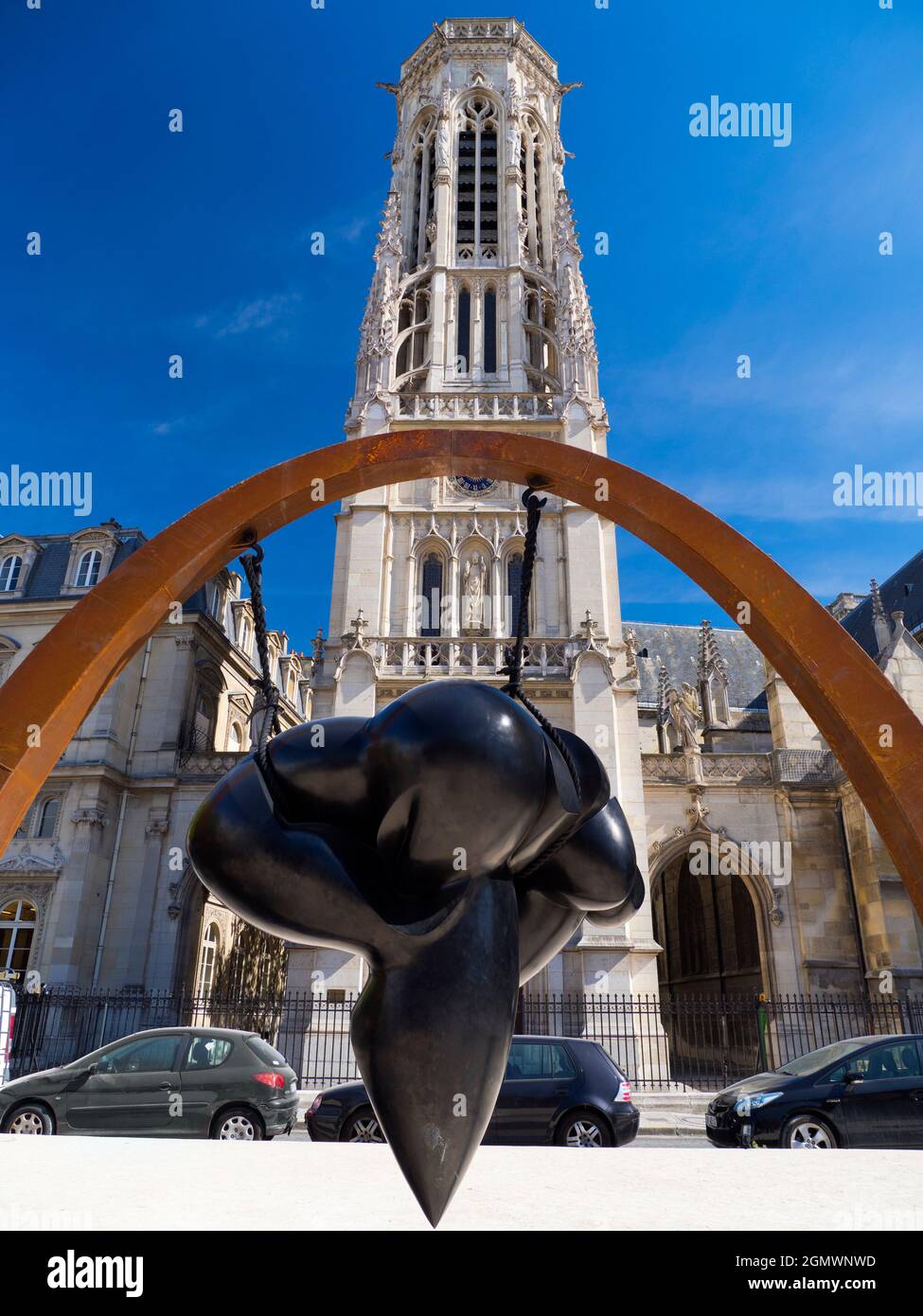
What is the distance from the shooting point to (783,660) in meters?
4.37

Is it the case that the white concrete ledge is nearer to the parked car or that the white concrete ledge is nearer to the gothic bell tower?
the parked car

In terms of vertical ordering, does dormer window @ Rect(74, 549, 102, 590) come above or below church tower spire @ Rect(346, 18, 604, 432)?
below

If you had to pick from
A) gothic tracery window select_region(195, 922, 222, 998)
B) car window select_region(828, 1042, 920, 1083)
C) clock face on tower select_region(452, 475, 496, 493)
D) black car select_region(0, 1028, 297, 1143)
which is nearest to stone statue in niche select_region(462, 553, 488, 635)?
clock face on tower select_region(452, 475, 496, 493)

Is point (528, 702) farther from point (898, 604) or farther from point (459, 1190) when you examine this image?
point (898, 604)

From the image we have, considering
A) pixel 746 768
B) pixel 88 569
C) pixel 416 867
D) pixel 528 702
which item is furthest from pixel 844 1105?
pixel 88 569

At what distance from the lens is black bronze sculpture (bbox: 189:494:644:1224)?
2.98m

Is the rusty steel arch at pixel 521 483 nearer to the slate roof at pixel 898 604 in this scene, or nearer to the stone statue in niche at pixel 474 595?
the stone statue in niche at pixel 474 595

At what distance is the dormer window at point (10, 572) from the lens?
2822cm

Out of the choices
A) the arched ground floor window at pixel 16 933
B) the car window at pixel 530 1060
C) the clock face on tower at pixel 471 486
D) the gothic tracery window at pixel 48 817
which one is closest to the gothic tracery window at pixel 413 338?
the clock face on tower at pixel 471 486

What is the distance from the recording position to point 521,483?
4.57 metres

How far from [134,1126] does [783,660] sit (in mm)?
9295

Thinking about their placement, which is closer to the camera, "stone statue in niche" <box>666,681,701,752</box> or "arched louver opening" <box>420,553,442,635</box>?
"stone statue in niche" <box>666,681,701,752</box>

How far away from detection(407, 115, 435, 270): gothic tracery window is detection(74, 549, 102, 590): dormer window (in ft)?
56.0

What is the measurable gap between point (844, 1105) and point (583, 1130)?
2.94 metres
